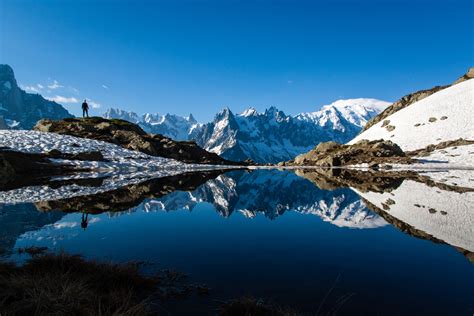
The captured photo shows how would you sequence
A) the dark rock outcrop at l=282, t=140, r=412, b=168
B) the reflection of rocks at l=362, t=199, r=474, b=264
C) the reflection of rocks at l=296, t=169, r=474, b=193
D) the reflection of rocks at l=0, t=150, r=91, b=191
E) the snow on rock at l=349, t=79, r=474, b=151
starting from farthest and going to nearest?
the snow on rock at l=349, t=79, r=474, b=151 → the dark rock outcrop at l=282, t=140, r=412, b=168 → the reflection of rocks at l=0, t=150, r=91, b=191 → the reflection of rocks at l=296, t=169, r=474, b=193 → the reflection of rocks at l=362, t=199, r=474, b=264

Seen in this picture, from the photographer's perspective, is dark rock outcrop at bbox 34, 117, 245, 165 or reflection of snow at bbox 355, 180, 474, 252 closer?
reflection of snow at bbox 355, 180, 474, 252

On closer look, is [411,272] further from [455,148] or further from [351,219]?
[455,148]

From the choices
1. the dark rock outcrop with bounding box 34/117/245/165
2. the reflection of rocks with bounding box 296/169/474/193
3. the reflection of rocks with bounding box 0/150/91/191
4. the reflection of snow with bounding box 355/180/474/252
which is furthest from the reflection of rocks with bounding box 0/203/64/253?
the dark rock outcrop with bounding box 34/117/245/165

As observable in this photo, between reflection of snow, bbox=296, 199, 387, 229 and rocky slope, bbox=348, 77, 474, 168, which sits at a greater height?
rocky slope, bbox=348, 77, 474, 168

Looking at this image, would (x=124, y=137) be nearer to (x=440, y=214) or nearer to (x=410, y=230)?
(x=440, y=214)

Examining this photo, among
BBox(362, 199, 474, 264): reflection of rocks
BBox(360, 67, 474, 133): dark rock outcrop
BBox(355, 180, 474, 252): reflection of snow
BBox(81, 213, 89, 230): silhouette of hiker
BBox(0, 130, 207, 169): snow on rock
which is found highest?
BBox(360, 67, 474, 133): dark rock outcrop

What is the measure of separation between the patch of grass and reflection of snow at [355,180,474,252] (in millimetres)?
12321

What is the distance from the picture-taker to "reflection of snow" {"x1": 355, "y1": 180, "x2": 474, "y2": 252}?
1373cm

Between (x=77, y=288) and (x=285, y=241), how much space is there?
938 cm

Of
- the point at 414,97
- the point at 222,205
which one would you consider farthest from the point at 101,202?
the point at 414,97

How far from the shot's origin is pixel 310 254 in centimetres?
1207

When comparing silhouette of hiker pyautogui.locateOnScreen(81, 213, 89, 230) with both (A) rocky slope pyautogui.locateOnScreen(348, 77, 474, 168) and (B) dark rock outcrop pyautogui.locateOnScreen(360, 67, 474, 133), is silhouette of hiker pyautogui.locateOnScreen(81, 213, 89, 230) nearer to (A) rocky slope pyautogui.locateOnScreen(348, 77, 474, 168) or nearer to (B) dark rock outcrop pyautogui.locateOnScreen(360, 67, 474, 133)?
(A) rocky slope pyautogui.locateOnScreen(348, 77, 474, 168)

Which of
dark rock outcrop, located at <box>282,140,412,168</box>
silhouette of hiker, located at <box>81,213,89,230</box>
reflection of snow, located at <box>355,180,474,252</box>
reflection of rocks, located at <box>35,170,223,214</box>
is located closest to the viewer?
reflection of snow, located at <box>355,180,474,252</box>

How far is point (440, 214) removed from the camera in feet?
59.2
